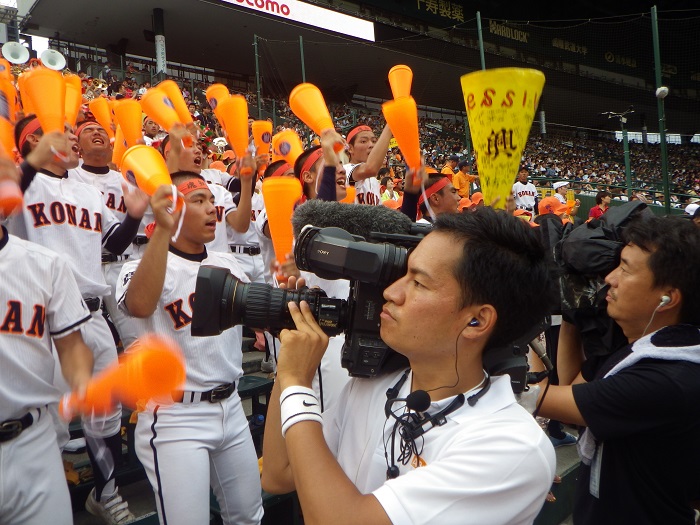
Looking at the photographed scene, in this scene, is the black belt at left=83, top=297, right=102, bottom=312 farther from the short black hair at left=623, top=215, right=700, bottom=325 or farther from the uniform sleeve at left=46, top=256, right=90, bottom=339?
the short black hair at left=623, top=215, right=700, bottom=325

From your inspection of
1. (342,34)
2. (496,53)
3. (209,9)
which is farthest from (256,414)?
(496,53)

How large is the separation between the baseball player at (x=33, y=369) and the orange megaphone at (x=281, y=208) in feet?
2.34

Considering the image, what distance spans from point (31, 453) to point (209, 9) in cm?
1753

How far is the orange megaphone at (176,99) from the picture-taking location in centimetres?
346

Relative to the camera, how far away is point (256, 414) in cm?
331

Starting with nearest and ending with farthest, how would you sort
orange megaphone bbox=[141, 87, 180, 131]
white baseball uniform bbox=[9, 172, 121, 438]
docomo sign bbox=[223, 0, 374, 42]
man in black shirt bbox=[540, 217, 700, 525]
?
man in black shirt bbox=[540, 217, 700, 525] → white baseball uniform bbox=[9, 172, 121, 438] → orange megaphone bbox=[141, 87, 180, 131] → docomo sign bbox=[223, 0, 374, 42]

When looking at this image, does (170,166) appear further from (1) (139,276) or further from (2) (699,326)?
(2) (699,326)

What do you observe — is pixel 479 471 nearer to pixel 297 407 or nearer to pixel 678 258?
pixel 297 407

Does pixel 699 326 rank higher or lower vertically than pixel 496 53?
lower

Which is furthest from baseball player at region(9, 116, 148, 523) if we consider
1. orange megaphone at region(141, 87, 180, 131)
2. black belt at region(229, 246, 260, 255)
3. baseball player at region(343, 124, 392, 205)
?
black belt at region(229, 246, 260, 255)

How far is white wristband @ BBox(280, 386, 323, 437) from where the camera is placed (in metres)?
1.10

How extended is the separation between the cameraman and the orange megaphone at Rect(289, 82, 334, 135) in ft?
5.14

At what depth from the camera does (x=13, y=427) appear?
5.53ft

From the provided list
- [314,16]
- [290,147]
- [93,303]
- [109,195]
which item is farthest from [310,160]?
[314,16]
